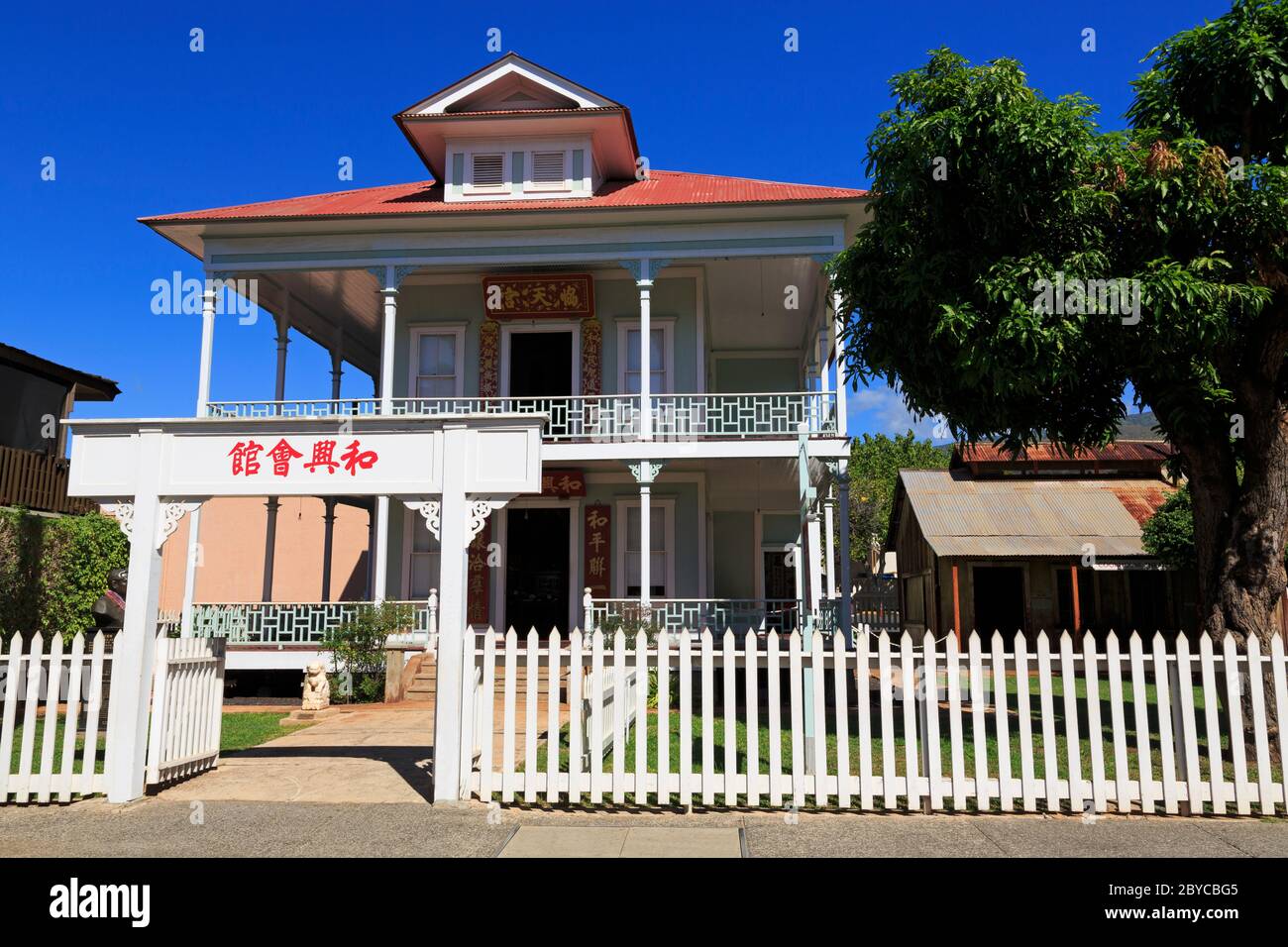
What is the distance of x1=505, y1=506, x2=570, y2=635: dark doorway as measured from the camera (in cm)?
1767

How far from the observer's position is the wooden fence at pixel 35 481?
1806 cm

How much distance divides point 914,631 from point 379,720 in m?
17.3

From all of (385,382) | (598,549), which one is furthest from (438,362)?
(598,549)

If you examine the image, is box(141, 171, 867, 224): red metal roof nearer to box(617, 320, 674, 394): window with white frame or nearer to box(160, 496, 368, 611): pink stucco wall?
box(617, 320, 674, 394): window with white frame

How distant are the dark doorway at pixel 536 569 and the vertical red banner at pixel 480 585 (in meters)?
0.40

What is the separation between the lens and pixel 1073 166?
8.78 m

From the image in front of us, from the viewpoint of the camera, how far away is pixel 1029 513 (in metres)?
22.2

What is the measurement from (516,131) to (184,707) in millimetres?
12668

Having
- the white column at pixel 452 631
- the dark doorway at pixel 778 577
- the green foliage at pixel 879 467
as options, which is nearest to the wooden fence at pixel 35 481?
the white column at pixel 452 631

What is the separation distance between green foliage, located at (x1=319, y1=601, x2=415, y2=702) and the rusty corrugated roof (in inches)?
467

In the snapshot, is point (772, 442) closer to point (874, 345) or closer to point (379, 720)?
point (874, 345)

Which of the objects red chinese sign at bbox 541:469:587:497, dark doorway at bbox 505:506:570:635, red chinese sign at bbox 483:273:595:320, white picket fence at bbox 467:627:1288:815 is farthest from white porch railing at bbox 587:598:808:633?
white picket fence at bbox 467:627:1288:815

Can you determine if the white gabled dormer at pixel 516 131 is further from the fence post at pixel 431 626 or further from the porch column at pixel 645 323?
the fence post at pixel 431 626
